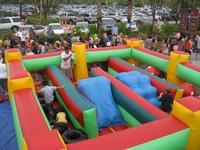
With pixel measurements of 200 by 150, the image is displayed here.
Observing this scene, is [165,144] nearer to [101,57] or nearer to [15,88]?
[15,88]

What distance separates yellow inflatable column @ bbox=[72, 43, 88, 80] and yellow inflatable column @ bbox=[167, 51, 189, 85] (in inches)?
103

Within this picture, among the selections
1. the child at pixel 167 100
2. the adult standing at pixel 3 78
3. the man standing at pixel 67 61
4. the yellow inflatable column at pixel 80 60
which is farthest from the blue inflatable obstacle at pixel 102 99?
the adult standing at pixel 3 78

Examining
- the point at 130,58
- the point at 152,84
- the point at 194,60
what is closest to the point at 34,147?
the point at 152,84

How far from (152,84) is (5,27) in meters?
19.1

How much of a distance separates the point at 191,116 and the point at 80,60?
5427 mm

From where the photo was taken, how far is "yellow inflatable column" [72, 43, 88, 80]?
8.74 m

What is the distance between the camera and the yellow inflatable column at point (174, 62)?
25.5 feet

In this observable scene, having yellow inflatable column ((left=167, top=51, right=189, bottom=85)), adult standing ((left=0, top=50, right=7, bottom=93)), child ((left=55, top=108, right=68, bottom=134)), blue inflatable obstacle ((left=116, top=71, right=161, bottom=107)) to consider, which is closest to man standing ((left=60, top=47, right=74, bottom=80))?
adult standing ((left=0, top=50, right=7, bottom=93))

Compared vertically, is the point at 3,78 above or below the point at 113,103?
above

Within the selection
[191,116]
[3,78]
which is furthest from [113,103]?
[3,78]

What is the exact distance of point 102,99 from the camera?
646cm

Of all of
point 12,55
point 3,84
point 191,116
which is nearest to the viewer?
point 191,116

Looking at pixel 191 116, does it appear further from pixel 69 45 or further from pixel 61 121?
pixel 69 45

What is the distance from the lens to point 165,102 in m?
6.23
